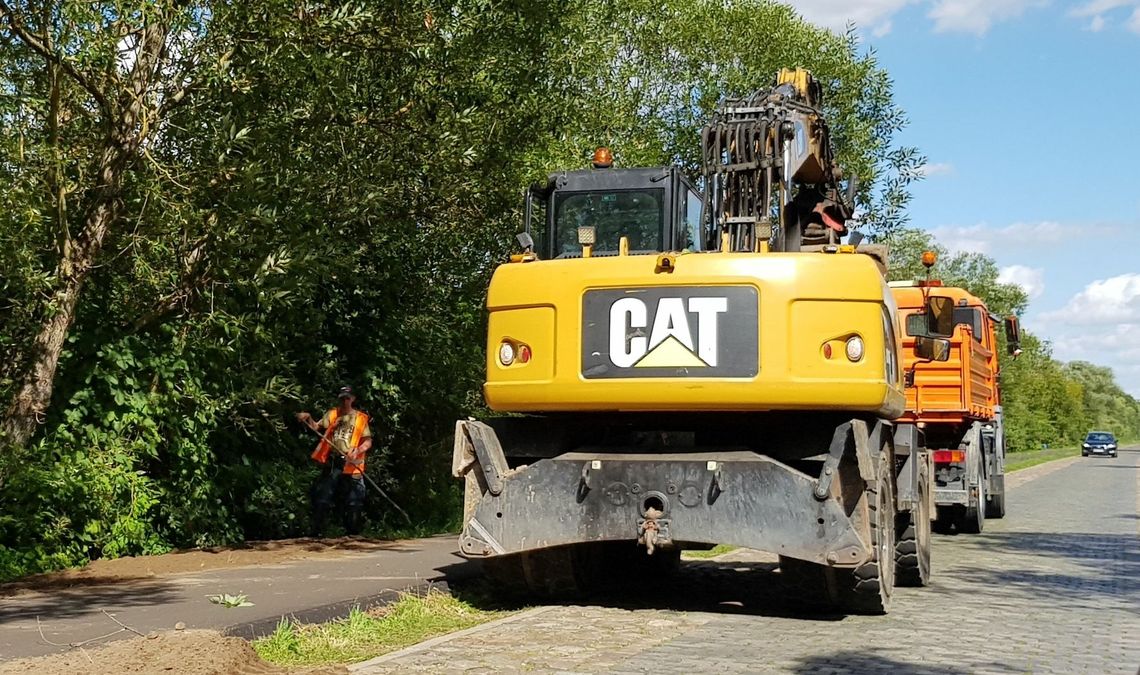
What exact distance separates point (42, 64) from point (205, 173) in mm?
1802

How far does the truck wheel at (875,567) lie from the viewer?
8.80m

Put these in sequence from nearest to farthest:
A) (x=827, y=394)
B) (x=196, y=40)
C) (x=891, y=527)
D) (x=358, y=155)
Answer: (x=827, y=394) → (x=891, y=527) → (x=196, y=40) → (x=358, y=155)

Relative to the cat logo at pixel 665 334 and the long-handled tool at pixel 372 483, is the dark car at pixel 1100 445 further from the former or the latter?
the cat logo at pixel 665 334

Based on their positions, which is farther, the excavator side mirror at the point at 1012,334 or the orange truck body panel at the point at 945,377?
the excavator side mirror at the point at 1012,334

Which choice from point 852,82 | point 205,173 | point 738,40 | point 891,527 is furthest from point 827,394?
point 738,40

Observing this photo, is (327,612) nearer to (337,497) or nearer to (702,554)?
(702,554)

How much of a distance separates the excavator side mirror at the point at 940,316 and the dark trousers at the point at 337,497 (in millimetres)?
6658

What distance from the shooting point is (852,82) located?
2725 cm

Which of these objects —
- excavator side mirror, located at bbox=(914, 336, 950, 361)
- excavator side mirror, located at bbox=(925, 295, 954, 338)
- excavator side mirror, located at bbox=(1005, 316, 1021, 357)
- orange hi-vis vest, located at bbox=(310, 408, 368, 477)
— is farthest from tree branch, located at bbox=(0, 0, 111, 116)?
excavator side mirror, located at bbox=(1005, 316, 1021, 357)

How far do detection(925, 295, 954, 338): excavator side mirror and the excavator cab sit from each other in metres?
1.97

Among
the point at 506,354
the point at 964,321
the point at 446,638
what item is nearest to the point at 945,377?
the point at 964,321

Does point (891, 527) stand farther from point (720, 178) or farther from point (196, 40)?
point (196, 40)

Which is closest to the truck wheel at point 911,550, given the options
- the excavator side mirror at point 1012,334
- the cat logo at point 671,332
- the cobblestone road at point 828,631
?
the cobblestone road at point 828,631

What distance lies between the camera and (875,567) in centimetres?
889
